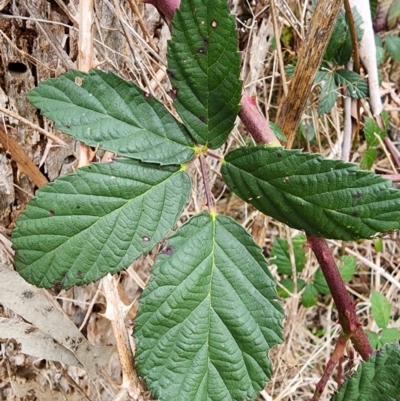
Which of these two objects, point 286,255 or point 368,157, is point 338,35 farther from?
point 286,255

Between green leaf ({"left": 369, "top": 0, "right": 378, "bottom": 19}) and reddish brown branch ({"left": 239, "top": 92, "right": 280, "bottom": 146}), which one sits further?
green leaf ({"left": 369, "top": 0, "right": 378, "bottom": 19})

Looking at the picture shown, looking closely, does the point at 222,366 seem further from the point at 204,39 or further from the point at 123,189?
the point at 204,39

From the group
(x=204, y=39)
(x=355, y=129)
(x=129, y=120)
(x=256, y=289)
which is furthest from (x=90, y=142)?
(x=355, y=129)

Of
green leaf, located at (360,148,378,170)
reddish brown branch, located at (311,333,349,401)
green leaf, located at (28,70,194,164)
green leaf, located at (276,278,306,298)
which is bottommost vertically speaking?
green leaf, located at (276,278,306,298)

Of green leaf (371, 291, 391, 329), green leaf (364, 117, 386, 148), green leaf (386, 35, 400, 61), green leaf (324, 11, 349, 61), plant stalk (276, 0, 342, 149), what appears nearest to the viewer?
plant stalk (276, 0, 342, 149)

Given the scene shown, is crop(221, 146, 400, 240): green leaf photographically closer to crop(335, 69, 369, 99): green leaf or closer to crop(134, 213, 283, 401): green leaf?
crop(134, 213, 283, 401): green leaf

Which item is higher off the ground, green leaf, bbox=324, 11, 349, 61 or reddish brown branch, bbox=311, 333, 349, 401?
green leaf, bbox=324, 11, 349, 61

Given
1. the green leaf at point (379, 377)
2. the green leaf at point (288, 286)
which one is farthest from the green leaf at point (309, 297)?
the green leaf at point (379, 377)

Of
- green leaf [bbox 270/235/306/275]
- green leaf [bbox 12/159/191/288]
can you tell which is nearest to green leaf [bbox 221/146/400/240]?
green leaf [bbox 12/159/191/288]

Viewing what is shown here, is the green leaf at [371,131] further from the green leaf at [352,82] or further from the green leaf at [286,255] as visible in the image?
the green leaf at [286,255]
